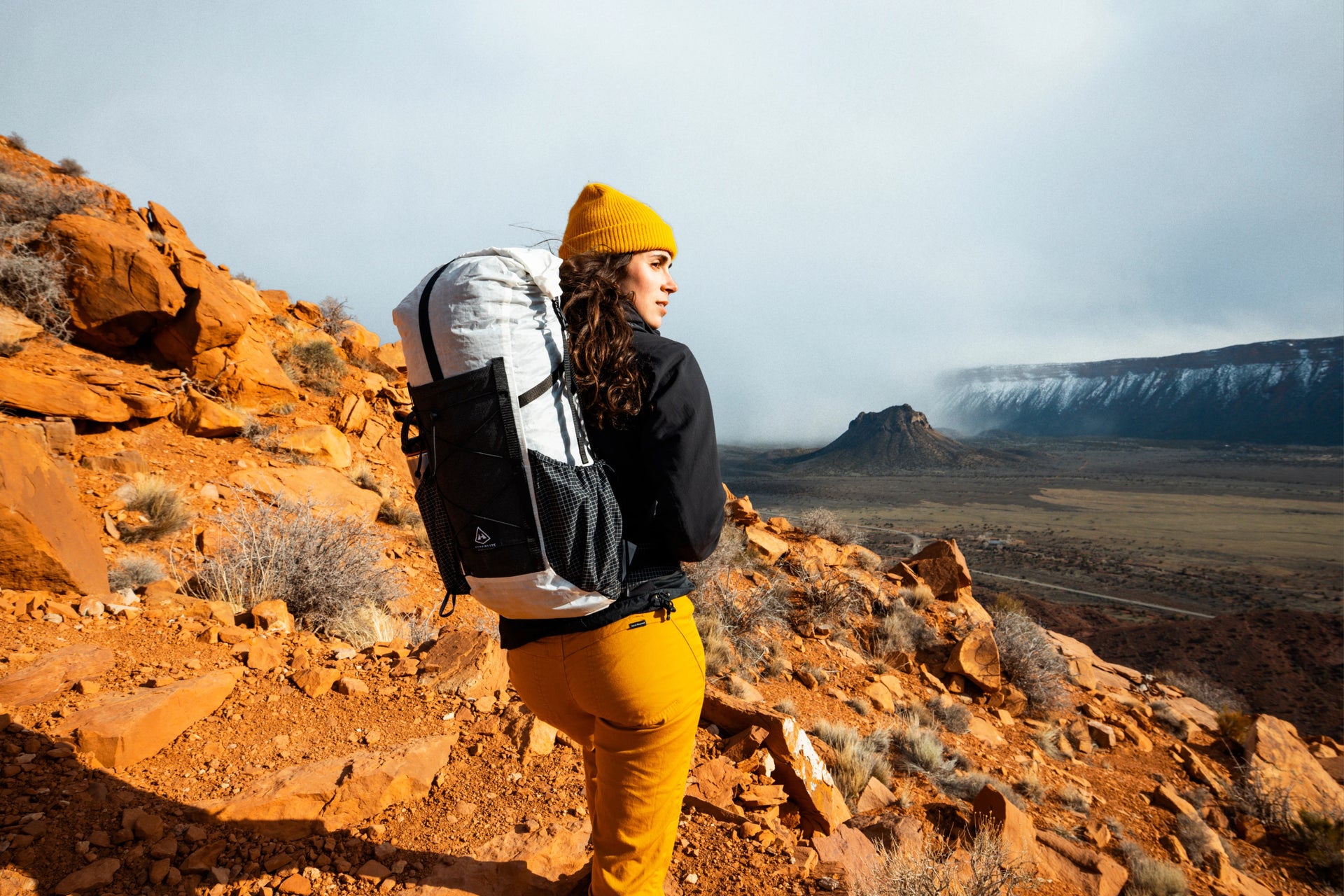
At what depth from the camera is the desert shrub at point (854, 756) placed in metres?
3.78

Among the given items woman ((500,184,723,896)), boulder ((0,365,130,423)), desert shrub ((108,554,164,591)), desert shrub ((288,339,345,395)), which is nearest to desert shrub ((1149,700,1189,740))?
woman ((500,184,723,896))

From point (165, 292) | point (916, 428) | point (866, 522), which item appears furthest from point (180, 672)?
point (916, 428)

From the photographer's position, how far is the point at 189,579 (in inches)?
168

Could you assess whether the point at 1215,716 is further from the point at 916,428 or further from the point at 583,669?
the point at 916,428

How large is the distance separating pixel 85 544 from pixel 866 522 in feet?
191

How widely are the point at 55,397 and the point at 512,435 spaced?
729 cm

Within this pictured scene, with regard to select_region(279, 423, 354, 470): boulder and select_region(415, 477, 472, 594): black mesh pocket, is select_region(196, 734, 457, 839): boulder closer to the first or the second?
select_region(415, 477, 472, 594): black mesh pocket

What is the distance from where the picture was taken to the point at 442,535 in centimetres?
140

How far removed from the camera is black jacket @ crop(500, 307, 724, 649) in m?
1.28

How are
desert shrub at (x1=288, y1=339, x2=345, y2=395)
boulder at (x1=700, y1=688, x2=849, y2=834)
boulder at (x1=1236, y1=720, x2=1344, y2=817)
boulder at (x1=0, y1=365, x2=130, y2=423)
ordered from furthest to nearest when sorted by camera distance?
desert shrub at (x1=288, y1=339, x2=345, y2=395) < boulder at (x1=1236, y1=720, x2=1344, y2=817) < boulder at (x1=0, y1=365, x2=130, y2=423) < boulder at (x1=700, y1=688, x2=849, y2=834)

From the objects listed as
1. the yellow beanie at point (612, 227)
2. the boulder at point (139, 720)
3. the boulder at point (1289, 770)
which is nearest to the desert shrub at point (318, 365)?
the boulder at point (139, 720)

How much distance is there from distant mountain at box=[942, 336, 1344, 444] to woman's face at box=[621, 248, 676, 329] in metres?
144

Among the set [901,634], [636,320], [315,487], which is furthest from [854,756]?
[315,487]

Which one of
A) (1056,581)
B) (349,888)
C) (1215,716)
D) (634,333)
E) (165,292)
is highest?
(165,292)
